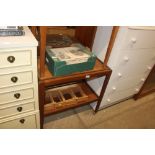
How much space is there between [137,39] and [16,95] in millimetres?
1072

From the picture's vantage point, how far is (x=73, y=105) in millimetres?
1467

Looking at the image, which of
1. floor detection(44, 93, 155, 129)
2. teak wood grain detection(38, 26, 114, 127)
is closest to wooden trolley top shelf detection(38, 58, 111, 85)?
teak wood grain detection(38, 26, 114, 127)

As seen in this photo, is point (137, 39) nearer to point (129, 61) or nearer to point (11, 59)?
point (129, 61)

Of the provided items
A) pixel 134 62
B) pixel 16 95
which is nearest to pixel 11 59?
pixel 16 95

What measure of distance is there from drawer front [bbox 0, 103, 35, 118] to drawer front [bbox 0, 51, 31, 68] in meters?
0.37

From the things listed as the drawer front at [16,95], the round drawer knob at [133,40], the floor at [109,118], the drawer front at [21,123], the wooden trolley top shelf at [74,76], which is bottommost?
the floor at [109,118]

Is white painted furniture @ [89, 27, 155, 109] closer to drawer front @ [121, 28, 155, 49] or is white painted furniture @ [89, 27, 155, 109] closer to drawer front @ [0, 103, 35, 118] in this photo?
drawer front @ [121, 28, 155, 49]

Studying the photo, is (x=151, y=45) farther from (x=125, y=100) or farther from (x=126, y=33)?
(x=125, y=100)

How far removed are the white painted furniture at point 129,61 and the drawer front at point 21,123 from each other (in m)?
0.73

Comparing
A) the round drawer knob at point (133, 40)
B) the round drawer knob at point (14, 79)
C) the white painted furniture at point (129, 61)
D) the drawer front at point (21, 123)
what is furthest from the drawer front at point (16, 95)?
the round drawer knob at point (133, 40)

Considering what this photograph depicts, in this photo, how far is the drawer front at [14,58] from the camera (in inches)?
32.7

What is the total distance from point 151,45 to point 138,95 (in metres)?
0.82

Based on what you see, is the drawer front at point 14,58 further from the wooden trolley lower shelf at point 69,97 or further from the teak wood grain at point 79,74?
the wooden trolley lower shelf at point 69,97
